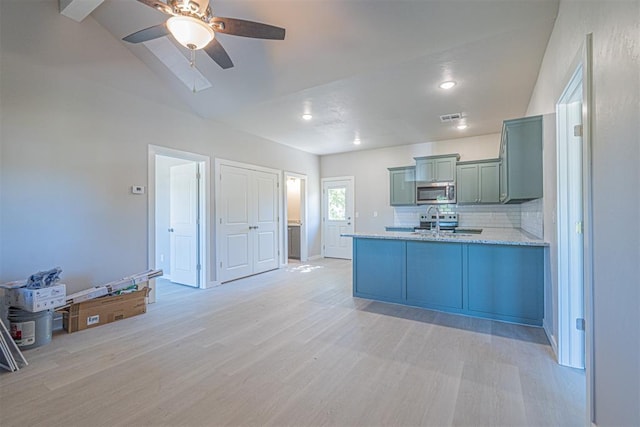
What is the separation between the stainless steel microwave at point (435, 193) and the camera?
Result: 5809 millimetres

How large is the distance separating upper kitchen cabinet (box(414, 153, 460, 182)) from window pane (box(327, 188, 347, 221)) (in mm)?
2021

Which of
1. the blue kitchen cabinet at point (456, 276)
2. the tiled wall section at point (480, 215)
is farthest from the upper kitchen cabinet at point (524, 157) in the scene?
the tiled wall section at point (480, 215)

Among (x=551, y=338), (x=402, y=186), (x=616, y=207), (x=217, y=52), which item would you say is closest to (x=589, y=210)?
(x=616, y=207)

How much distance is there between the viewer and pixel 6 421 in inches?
66.6

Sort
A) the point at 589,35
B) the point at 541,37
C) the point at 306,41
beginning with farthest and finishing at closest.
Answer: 1. the point at 306,41
2. the point at 541,37
3. the point at 589,35

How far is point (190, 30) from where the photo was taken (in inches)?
78.0

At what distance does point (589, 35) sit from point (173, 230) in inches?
220

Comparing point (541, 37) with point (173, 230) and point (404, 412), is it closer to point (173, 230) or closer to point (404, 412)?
point (404, 412)

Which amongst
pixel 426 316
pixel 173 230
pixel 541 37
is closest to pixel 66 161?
pixel 173 230

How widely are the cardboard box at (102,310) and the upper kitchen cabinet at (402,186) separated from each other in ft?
16.0

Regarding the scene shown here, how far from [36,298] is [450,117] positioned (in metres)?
5.58

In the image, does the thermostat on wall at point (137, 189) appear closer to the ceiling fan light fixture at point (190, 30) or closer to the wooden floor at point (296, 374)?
the wooden floor at point (296, 374)

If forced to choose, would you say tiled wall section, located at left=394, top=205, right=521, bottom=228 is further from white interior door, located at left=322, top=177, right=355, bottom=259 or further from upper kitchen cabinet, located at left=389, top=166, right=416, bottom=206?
white interior door, located at left=322, top=177, right=355, bottom=259

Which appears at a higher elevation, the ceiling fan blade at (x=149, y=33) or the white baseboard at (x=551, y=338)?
the ceiling fan blade at (x=149, y=33)
